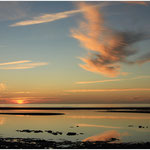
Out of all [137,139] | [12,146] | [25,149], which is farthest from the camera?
[137,139]

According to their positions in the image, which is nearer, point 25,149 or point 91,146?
point 25,149

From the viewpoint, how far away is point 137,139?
35062mm

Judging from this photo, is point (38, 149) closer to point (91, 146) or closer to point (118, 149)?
point (91, 146)

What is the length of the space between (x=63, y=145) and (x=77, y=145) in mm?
1816

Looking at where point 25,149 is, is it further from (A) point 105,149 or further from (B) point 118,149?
(B) point 118,149

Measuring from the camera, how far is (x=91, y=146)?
27.8m

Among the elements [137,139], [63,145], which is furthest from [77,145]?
[137,139]

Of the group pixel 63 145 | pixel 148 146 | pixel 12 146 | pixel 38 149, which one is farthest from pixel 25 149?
pixel 148 146

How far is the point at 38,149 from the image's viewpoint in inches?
968

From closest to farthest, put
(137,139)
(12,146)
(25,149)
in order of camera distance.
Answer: (25,149)
(12,146)
(137,139)

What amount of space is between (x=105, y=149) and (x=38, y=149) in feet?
24.6

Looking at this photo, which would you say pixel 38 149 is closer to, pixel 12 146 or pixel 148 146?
pixel 12 146

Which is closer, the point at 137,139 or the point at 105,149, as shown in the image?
the point at 105,149

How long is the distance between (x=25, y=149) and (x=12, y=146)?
350 centimetres
